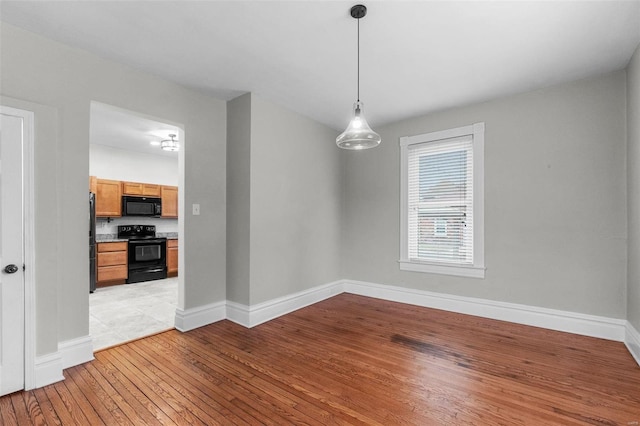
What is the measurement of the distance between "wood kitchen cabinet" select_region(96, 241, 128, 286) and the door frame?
3.66 meters

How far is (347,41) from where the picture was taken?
248 cm

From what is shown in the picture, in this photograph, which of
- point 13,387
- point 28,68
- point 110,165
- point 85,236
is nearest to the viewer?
point 13,387

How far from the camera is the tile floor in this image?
322 cm

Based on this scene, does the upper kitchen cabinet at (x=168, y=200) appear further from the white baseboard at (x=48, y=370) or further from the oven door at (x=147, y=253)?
the white baseboard at (x=48, y=370)

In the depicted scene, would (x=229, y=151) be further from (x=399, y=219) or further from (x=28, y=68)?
(x=399, y=219)

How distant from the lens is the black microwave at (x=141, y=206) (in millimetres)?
5963

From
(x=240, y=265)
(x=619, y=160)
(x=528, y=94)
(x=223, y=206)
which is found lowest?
(x=240, y=265)

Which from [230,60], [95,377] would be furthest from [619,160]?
[95,377]

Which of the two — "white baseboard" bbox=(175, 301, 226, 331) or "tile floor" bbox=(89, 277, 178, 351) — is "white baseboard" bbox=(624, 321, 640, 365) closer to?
"white baseboard" bbox=(175, 301, 226, 331)

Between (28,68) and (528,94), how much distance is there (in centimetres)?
494

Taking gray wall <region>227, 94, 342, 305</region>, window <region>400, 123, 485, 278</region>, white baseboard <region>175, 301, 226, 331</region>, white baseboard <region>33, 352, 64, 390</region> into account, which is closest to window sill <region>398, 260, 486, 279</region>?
window <region>400, 123, 485, 278</region>

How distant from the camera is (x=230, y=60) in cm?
278

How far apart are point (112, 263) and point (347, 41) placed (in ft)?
18.7

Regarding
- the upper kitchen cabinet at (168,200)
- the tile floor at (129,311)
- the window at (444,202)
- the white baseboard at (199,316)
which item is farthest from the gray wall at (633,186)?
the upper kitchen cabinet at (168,200)
